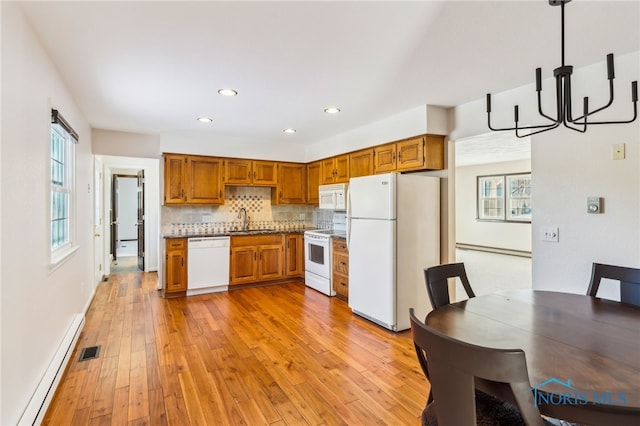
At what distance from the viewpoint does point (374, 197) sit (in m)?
3.53

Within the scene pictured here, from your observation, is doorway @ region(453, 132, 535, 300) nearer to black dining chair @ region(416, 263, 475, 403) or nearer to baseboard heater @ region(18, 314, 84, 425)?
black dining chair @ region(416, 263, 475, 403)

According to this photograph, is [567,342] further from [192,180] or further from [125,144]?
[125,144]

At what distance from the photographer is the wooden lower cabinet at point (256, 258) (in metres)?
4.95

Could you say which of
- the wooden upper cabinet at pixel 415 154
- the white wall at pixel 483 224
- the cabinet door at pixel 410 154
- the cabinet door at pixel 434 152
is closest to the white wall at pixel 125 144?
the wooden upper cabinet at pixel 415 154

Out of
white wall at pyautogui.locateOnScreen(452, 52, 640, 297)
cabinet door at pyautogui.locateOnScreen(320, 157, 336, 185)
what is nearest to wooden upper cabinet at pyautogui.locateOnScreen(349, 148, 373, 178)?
cabinet door at pyautogui.locateOnScreen(320, 157, 336, 185)

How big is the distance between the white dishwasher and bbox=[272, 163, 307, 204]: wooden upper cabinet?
122cm

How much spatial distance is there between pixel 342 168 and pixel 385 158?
0.93 metres

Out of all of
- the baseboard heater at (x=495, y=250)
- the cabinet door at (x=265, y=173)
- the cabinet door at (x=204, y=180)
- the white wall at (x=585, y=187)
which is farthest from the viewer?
the baseboard heater at (x=495, y=250)

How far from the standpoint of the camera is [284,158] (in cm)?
554

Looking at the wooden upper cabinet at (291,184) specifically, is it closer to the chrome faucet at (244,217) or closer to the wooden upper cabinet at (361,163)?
the chrome faucet at (244,217)

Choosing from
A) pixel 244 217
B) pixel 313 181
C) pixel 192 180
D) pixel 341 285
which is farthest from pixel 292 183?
pixel 341 285

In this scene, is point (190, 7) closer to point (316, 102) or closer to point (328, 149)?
point (316, 102)

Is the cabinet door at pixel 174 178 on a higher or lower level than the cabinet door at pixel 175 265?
higher

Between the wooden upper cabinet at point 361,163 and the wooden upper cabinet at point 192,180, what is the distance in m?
2.02
